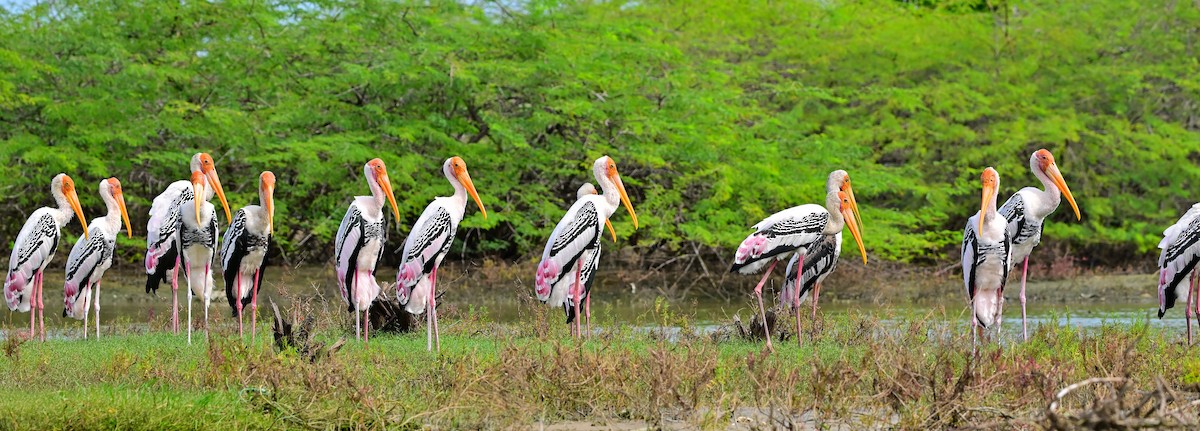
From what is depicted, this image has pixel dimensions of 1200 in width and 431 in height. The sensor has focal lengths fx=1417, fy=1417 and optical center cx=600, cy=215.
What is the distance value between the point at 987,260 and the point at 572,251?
10.1 feet

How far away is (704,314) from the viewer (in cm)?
1628

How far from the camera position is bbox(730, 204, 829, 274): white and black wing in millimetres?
10633

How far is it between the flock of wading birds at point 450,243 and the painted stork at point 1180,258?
1 cm

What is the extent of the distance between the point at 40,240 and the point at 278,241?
294 inches

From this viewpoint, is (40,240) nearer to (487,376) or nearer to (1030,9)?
(487,376)

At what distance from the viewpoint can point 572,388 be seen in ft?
24.3

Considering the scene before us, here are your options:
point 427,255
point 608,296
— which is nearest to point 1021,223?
point 427,255

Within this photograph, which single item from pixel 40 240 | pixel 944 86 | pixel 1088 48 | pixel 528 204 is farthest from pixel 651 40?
pixel 40 240

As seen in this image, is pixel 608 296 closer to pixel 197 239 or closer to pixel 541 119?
pixel 541 119

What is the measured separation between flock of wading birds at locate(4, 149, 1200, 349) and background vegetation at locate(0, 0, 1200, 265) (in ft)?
20.0

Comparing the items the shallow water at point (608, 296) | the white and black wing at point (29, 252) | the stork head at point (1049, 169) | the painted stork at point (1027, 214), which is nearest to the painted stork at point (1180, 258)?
the stork head at point (1049, 169)

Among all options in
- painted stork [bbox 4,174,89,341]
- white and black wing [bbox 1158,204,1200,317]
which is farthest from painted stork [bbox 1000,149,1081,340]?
painted stork [bbox 4,174,89,341]

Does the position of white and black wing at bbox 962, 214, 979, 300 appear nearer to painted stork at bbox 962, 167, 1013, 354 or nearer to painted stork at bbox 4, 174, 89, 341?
painted stork at bbox 962, 167, 1013, 354

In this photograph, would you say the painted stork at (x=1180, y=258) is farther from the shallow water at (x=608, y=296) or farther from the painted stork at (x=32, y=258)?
the painted stork at (x=32, y=258)
